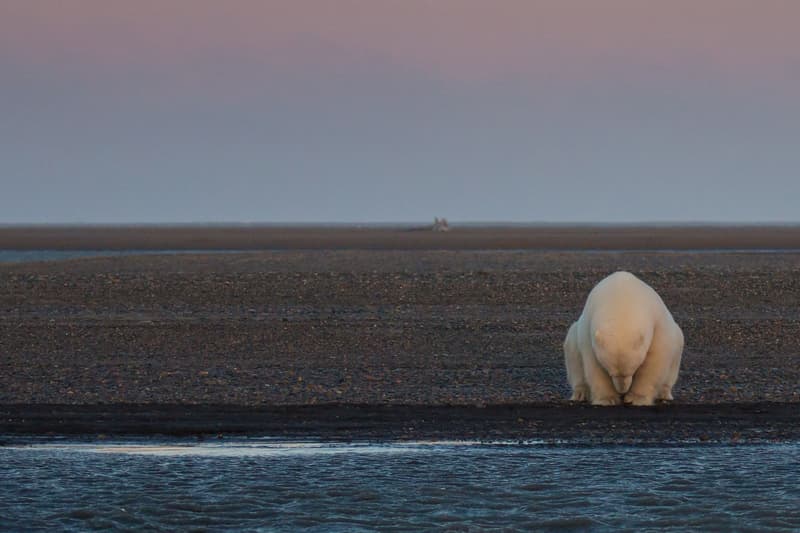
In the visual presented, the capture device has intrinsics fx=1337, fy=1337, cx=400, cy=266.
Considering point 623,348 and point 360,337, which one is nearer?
point 623,348

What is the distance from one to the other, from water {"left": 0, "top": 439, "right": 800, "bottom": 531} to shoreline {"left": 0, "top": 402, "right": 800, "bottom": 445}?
1.68 ft

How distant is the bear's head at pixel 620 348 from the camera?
13828 mm

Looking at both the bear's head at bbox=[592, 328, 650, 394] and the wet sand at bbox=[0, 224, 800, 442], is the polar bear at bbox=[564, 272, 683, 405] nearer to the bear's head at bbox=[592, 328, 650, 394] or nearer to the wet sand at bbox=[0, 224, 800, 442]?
the bear's head at bbox=[592, 328, 650, 394]

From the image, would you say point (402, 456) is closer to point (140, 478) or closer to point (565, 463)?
point (565, 463)

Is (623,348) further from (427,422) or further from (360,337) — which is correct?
(360,337)

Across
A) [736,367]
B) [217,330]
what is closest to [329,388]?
[736,367]

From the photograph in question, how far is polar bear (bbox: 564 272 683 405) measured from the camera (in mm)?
13859

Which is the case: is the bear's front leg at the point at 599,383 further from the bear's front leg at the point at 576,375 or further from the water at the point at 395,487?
the water at the point at 395,487

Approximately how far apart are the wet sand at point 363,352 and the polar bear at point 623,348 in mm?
379

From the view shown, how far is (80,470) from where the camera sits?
35.8 ft

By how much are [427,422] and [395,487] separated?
9.81ft

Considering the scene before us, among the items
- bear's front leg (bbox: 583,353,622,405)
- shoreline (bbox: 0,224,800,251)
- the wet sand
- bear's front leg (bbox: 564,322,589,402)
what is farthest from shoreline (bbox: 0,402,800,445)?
shoreline (bbox: 0,224,800,251)

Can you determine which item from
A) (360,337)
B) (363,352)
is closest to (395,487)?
(363,352)

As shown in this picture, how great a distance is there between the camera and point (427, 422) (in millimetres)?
13344
